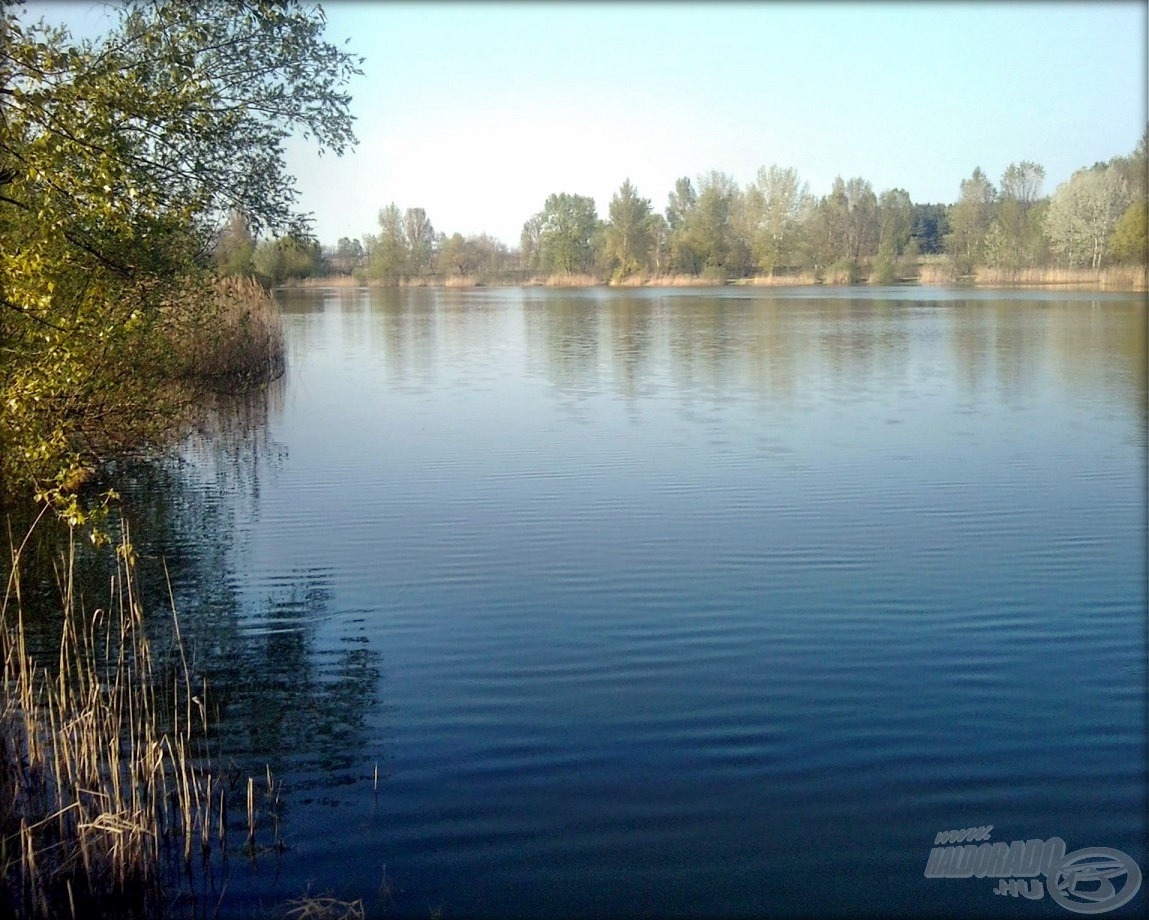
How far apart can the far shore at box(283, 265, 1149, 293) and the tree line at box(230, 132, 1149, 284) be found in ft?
2.10

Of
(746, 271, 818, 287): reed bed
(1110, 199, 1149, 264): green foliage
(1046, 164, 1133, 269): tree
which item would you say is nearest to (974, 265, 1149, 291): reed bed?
(1110, 199, 1149, 264): green foliage

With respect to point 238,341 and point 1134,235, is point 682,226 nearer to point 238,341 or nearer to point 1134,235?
point 1134,235

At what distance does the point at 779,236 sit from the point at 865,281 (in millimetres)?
Answer: 8404

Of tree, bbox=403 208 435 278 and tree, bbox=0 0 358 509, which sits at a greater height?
A: tree, bbox=403 208 435 278

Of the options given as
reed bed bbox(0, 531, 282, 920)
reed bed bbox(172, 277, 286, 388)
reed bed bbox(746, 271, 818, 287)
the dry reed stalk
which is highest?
the dry reed stalk

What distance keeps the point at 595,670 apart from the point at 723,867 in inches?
86.7

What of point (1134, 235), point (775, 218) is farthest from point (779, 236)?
point (1134, 235)

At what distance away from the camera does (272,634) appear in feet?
24.5

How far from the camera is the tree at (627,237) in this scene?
83.3 m

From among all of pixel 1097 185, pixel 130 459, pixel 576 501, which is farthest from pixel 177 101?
pixel 1097 185

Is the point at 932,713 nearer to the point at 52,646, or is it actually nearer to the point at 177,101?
the point at 52,646

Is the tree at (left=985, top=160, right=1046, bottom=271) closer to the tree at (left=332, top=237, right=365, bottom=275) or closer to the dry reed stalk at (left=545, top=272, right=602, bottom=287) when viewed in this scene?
the dry reed stalk at (left=545, top=272, right=602, bottom=287)

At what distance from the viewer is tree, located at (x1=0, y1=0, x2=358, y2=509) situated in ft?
22.4

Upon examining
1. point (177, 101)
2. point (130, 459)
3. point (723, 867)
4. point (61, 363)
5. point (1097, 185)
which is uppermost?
point (1097, 185)
